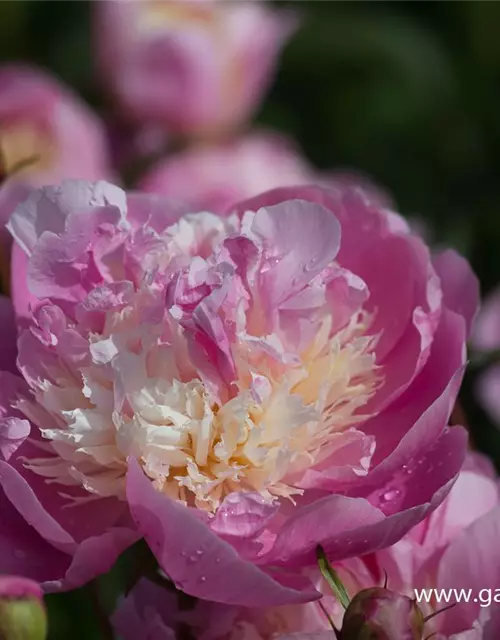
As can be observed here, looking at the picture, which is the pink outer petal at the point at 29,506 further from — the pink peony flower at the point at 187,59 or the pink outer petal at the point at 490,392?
the pink peony flower at the point at 187,59

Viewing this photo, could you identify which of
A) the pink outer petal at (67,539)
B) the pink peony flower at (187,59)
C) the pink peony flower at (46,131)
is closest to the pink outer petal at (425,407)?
the pink outer petal at (67,539)

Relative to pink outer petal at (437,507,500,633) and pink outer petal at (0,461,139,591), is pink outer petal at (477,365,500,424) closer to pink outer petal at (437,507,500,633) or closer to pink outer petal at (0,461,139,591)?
pink outer petal at (437,507,500,633)

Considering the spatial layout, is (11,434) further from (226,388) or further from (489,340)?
(489,340)

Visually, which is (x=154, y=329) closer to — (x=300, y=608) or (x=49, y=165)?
(x=300, y=608)

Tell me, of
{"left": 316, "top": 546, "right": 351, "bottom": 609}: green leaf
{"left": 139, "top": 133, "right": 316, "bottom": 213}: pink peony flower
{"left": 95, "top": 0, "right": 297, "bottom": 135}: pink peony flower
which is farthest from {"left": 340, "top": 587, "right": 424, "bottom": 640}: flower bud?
{"left": 95, "top": 0, "right": 297, "bottom": 135}: pink peony flower

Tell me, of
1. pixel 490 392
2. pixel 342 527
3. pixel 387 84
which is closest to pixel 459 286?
pixel 342 527

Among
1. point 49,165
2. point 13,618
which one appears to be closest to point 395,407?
point 13,618
